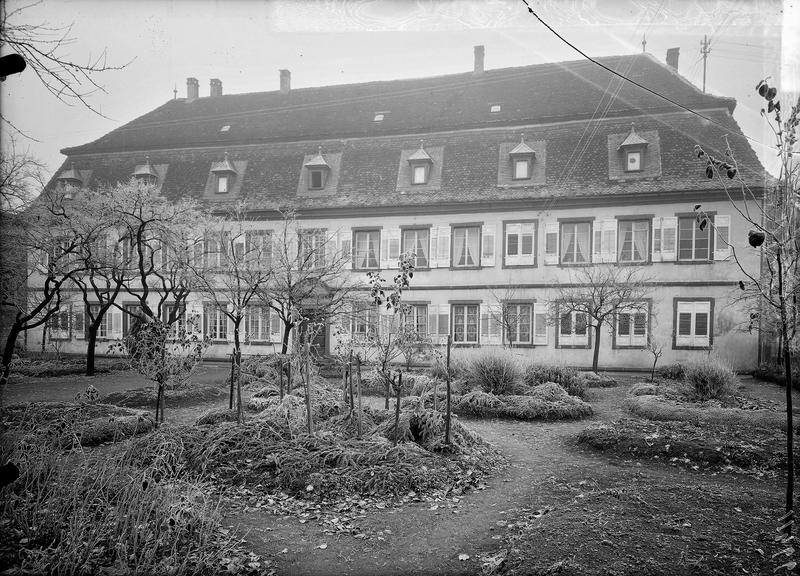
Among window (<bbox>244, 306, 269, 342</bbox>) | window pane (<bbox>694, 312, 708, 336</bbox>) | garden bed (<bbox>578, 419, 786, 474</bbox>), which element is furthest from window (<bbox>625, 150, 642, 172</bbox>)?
window (<bbox>244, 306, 269, 342</bbox>)

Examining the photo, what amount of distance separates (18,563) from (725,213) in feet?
71.8

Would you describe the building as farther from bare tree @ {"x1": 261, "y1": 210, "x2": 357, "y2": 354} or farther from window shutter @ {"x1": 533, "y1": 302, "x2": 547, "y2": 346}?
bare tree @ {"x1": 261, "y1": 210, "x2": 357, "y2": 354}

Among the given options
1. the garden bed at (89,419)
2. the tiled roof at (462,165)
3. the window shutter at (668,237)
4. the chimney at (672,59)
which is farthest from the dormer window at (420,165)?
the garden bed at (89,419)

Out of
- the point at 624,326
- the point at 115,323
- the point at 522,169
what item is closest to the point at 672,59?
the point at 522,169

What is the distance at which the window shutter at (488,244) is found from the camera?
69.7 ft

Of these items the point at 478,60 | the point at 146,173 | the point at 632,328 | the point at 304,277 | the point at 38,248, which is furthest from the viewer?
the point at 478,60

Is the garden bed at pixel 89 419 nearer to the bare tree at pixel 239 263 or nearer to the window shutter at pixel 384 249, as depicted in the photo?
the bare tree at pixel 239 263

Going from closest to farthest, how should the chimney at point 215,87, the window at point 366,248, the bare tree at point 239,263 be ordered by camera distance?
the bare tree at point 239,263, the window at point 366,248, the chimney at point 215,87

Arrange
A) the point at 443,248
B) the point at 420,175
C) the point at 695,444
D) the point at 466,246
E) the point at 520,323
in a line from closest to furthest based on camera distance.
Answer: the point at 695,444, the point at 520,323, the point at 466,246, the point at 443,248, the point at 420,175

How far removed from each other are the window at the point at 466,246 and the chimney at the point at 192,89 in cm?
1892

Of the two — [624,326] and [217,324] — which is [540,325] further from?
[217,324]

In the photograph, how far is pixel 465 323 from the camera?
21.4 m

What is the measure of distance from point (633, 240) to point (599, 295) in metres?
4.30

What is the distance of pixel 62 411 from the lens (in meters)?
8.07
